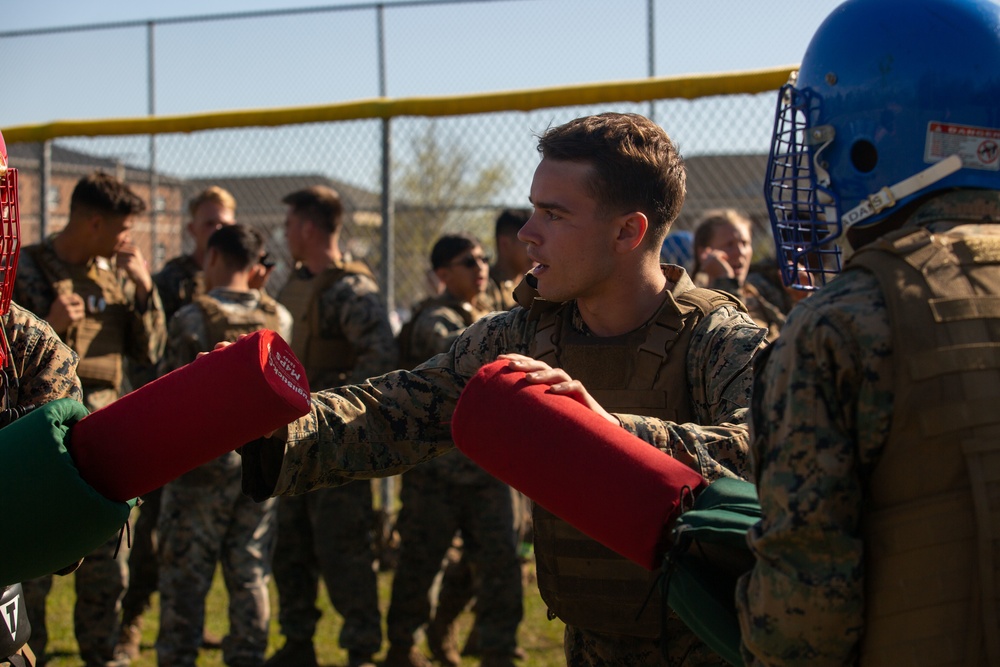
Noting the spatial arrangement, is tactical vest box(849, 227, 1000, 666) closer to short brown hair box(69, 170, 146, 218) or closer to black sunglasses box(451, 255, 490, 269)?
black sunglasses box(451, 255, 490, 269)

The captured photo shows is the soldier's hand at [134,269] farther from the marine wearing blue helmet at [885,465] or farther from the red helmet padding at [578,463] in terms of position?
the marine wearing blue helmet at [885,465]

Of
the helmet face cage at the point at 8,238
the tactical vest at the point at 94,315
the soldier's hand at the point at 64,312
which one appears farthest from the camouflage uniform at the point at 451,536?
the helmet face cage at the point at 8,238

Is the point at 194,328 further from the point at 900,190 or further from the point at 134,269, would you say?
the point at 900,190

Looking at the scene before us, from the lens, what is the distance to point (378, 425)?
8.55ft

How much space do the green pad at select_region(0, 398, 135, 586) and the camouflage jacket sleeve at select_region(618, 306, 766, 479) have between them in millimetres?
1076

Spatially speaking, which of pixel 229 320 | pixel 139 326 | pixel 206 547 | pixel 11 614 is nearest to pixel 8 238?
pixel 11 614

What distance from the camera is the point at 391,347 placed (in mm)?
5332

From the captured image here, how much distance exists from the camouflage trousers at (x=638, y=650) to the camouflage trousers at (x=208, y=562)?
2553 mm

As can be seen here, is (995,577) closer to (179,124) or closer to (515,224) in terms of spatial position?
(515,224)

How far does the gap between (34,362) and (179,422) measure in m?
0.88

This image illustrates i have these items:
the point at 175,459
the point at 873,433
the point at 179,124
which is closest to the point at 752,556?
the point at 873,433

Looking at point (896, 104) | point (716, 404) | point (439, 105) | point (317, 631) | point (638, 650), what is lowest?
point (317, 631)

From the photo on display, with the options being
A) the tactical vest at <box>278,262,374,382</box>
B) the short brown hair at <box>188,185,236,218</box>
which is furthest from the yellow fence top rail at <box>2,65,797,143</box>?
the tactical vest at <box>278,262,374,382</box>

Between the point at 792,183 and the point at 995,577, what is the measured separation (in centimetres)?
85
